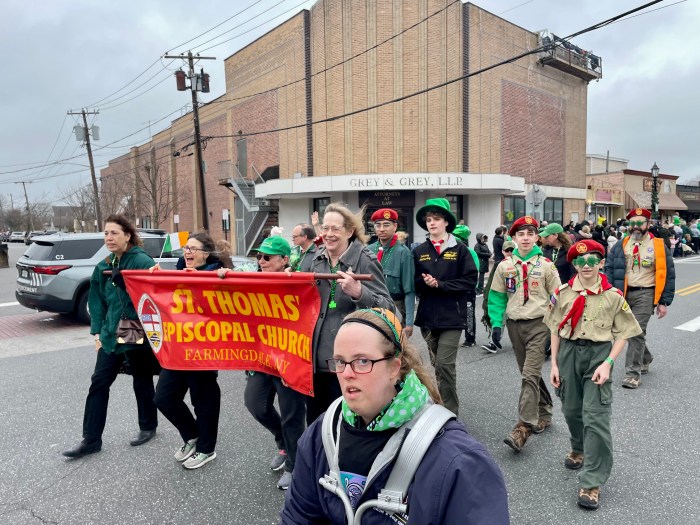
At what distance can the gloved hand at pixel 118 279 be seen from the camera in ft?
13.4

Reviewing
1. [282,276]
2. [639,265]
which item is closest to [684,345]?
[639,265]

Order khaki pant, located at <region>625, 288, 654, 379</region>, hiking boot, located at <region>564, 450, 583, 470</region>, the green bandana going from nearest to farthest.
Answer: the green bandana, hiking boot, located at <region>564, 450, 583, 470</region>, khaki pant, located at <region>625, 288, 654, 379</region>

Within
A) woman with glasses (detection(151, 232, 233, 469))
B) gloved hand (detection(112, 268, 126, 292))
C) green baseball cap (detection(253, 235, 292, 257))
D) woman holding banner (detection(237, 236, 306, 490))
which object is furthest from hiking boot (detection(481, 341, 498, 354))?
gloved hand (detection(112, 268, 126, 292))

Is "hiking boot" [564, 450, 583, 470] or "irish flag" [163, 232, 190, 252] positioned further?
"irish flag" [163, 232, 190, 252]

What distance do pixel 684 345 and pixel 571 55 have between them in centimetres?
2870

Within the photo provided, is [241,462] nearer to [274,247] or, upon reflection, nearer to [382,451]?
[274,247]

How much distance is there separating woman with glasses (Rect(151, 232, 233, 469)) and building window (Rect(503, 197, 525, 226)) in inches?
1055

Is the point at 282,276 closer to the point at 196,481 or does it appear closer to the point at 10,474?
the point at 196,481

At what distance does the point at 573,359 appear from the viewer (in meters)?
3.59

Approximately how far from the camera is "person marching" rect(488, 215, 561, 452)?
13.5ft

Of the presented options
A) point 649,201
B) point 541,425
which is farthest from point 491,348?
point 649,201

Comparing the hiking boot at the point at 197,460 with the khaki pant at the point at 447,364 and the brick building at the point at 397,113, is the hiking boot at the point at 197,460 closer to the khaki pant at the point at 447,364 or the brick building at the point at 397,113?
the khaki pant at the point at 447,364

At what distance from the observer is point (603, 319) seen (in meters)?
3.52

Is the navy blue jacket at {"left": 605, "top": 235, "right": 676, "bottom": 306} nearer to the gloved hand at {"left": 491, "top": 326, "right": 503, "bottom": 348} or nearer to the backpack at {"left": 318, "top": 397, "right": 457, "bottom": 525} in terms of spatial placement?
the gloved hand at {"left": 491, "top": 326, "right": 503, "bottom": 348}
